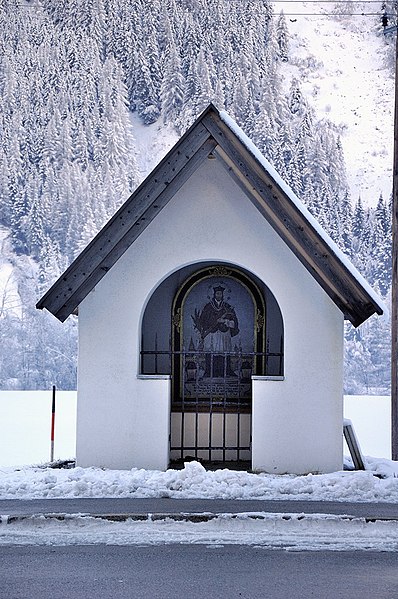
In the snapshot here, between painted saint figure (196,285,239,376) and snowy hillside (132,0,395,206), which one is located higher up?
snowy hillside (132,0,395,206)

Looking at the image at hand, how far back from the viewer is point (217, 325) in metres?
15.6

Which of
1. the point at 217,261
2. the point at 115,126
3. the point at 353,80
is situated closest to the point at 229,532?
the point at 217,261

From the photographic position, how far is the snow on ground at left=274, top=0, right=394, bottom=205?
101562 mm

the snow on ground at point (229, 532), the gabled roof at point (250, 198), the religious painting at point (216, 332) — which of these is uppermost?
the gabled roof at point (250, 198)

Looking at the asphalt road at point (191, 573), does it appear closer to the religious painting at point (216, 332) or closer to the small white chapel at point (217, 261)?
the small white chapel at point (217, 261)

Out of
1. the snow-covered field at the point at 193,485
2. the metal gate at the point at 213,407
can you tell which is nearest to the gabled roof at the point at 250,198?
the snow-covered field at the point at 193,485

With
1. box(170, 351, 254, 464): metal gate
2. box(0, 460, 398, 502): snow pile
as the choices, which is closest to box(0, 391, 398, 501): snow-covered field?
box(0, 460, 398, 502): snow pile

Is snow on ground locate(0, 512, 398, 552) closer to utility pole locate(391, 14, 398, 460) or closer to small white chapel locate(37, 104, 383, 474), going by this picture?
small white chapel locate(37, 104, 383, 474)

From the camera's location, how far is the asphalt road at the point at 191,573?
705 centimetres

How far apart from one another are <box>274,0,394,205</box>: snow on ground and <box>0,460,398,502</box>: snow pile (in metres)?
84.6

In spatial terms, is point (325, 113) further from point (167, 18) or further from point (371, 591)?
point (371, 591)

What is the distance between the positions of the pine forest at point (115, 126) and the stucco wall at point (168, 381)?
61.9 meters

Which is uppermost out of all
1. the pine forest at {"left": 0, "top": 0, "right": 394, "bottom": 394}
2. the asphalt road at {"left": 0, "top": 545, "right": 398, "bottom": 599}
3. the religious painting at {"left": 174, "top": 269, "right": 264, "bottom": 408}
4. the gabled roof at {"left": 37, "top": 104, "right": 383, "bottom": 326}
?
the pine forest at {"left": 0, "top": 0, "right": 394, "bottom": 394}

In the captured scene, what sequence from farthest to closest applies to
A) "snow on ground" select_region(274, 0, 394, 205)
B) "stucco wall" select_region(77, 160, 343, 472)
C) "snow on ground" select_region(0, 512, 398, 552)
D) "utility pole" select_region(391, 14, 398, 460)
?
"snow on ground" select_region(274, 0, 394, 205) < "utility pole" select_region(391, 14, 398, 460) < "stucco wall" select_region(77, 160, 343, 472) < "snow on ground" select_region(0, 512, 398, 552)
